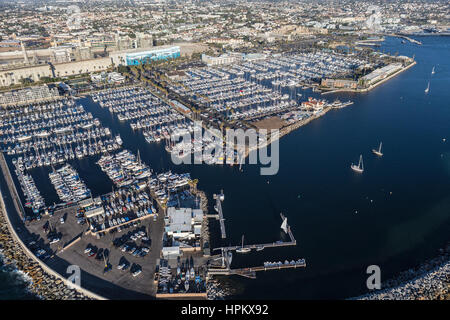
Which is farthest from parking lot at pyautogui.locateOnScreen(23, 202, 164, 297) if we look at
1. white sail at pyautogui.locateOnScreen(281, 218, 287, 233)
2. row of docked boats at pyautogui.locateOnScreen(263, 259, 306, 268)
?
white sail at pyautogui.locateOnScreen(281, 218, 287, 233)

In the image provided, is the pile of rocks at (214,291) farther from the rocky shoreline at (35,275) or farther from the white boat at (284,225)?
the rocky shoreline at (35,275)

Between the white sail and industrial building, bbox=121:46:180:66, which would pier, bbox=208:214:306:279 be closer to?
the white sail

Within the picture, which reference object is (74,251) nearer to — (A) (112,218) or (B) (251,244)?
(A) (112,218)

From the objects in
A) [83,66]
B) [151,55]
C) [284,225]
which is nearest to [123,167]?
[284,225]

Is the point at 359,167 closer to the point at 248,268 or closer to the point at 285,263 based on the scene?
the point at 285,263

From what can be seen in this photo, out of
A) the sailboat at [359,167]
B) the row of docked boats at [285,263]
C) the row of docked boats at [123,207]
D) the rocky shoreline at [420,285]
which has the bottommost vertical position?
the rocky shoreline at [420,285]

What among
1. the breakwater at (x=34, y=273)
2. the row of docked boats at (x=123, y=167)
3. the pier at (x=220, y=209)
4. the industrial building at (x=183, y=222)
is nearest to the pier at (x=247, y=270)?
the pier at (x=220, y=209)

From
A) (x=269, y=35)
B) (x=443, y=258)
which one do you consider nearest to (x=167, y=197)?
(x=443, y=258)
